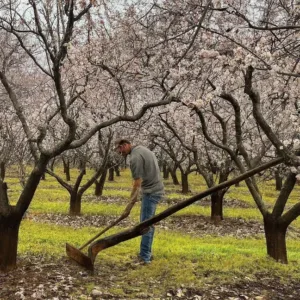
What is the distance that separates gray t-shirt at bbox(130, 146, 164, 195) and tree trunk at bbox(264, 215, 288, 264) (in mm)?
2465

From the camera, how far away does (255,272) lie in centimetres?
795

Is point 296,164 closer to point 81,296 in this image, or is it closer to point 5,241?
point 81,296

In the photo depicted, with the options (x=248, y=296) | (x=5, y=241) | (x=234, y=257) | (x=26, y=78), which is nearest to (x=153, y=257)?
(x=234, y=257)

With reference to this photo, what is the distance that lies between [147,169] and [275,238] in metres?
3.15

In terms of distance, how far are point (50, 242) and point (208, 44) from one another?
6107mm

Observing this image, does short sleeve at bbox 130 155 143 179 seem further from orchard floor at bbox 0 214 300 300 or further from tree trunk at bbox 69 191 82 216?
tree trunk at bbox 69 191 82 216

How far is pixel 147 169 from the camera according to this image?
25.8 feet

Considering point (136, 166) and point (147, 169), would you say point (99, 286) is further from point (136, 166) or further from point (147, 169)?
point (147, 169)

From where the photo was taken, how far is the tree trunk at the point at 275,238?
336 inches

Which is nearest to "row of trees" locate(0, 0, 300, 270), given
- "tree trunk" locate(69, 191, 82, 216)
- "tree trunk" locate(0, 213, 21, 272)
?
"tree trunk" locate(0, 213, 21, 272)

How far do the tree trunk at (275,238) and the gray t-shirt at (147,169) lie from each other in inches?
97.0

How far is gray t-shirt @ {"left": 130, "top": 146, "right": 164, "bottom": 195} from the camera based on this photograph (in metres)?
7.71

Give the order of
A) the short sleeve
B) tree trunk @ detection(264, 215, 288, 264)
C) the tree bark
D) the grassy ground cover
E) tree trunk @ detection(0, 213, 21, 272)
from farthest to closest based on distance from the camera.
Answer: tree trunk @ detection(264, 215, 288, 264) → the short sleeve → the grassy ground cover → tree trunk @ detection(0, 213, 21, 272) → the tree bark

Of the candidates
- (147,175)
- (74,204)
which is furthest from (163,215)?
(74,204)
